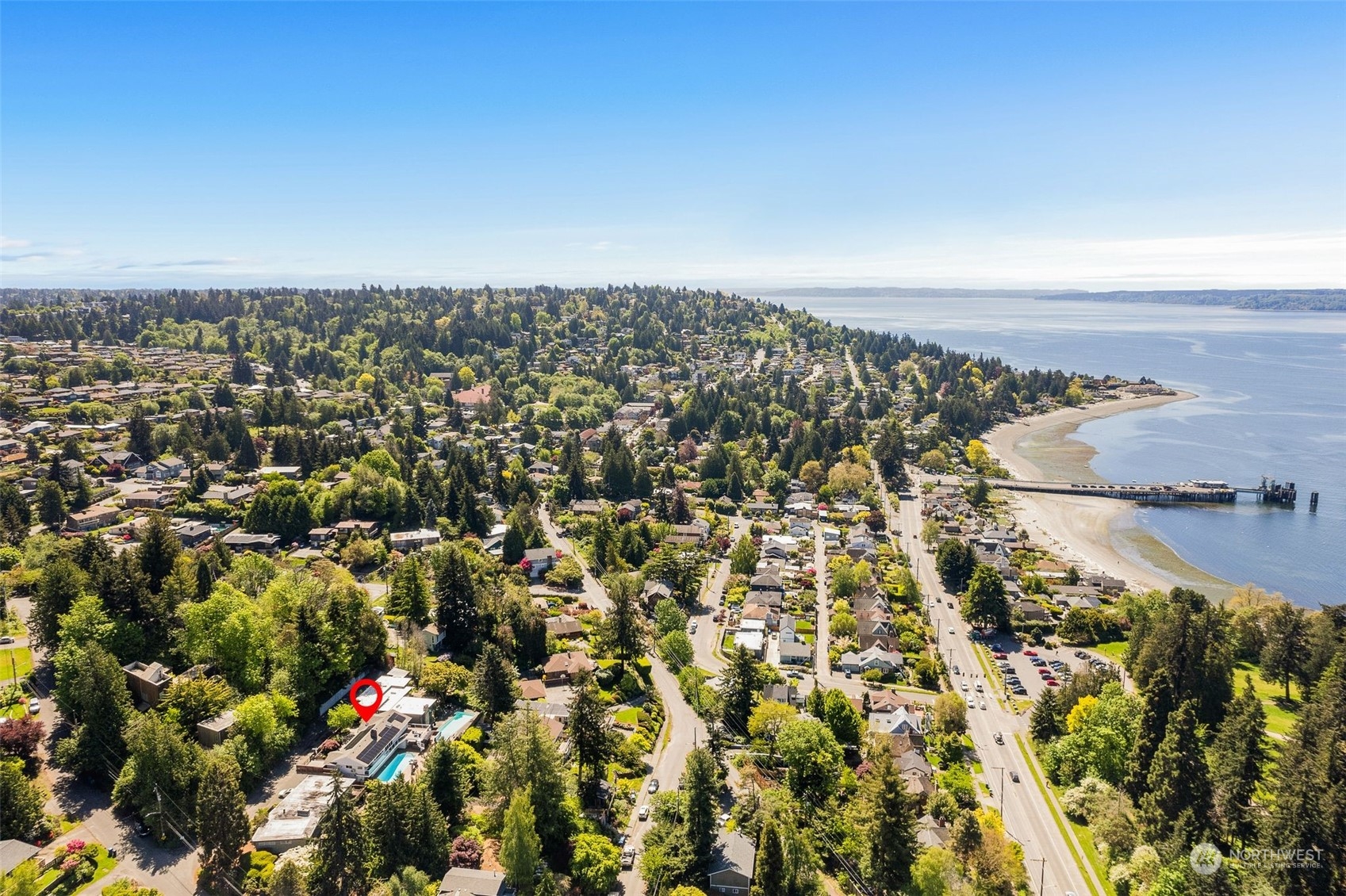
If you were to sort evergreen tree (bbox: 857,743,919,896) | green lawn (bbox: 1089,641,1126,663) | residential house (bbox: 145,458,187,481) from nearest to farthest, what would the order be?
evergreen tree (bbox: 857,743,919,896) < green lawn (bbox: 1089,641,1126,663) < residential house (bbox: 145,458,187,481)

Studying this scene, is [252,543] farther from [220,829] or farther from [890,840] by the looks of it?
[890,840]

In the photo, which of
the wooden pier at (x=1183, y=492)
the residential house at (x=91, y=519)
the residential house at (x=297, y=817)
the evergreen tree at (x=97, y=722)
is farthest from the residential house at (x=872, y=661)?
the residential house at (x=91, y=519)

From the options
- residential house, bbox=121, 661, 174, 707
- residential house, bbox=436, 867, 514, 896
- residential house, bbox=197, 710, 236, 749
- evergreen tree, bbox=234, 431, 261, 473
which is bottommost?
residential house, bbox=436, 867, 514, 896

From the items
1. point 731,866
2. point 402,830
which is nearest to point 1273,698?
point 731,866

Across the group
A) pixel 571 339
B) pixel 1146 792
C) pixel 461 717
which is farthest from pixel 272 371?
pixel 1146 792

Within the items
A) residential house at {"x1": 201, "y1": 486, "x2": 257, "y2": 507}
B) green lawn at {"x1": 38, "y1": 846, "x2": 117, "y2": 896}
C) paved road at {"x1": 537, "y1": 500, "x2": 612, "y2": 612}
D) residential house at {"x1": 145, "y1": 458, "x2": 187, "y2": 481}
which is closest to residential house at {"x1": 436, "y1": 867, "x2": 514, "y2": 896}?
green lawn at {"x1": 38, "y1": 846, "x2": 117, "y2": 896}

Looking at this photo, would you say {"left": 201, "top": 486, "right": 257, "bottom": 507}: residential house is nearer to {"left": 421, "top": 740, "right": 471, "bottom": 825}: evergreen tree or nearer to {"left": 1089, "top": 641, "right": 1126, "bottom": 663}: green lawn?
{"left": 421, "top": 740, "right": 471, "bottom": 825}: evergreen tree
